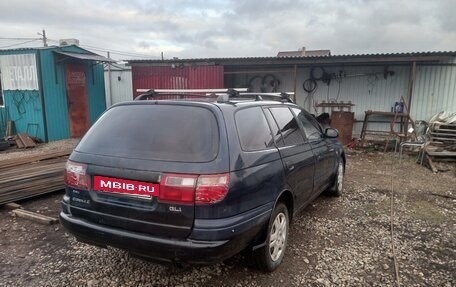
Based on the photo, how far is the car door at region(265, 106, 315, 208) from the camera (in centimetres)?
331

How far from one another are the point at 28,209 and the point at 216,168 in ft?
12.2

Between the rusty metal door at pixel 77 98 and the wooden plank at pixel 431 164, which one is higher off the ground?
the rusty metal door at pixel 77 98

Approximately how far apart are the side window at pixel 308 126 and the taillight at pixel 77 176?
2.42 meters

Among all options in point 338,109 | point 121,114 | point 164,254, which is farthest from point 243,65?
point 164,254

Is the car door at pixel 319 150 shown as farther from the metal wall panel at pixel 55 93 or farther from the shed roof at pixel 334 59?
the metal wall panel at pixel 55 93

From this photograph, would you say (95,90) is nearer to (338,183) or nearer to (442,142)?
(338,183)

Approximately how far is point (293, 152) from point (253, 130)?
0.69 metres

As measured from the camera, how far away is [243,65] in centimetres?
1201

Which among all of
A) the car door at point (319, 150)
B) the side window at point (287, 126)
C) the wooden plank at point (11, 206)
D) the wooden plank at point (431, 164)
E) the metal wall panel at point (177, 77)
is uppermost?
the metal wall panel at point (177, 77)

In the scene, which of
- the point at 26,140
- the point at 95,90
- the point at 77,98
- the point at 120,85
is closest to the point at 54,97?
the point at 77,98

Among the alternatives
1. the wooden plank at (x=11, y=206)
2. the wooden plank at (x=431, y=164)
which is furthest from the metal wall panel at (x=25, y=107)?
the wooden plank at (x=431, y=164)

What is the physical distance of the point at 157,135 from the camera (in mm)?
2639

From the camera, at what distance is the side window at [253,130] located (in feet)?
9.09

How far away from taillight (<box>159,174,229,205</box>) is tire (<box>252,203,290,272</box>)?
780mm
